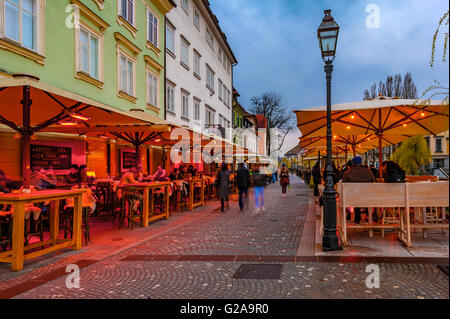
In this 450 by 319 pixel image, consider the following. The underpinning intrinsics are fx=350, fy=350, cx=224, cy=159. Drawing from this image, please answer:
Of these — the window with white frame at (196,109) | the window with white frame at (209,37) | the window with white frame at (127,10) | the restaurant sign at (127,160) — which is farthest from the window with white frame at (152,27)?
the window with white frame at (209,37)

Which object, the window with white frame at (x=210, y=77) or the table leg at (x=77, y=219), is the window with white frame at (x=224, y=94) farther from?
the table leg at (x=77, y=219)

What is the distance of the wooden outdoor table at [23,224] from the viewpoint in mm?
5762

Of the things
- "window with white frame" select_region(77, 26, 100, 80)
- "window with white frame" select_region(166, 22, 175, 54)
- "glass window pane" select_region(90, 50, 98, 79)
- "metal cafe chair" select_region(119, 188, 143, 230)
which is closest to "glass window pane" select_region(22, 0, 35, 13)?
"window with white frame" select_region(77, 26, 100, 80)

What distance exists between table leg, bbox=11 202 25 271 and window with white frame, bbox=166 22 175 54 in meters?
17.3

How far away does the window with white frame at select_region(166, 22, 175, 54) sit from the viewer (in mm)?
21453

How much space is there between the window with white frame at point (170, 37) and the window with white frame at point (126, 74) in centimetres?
487

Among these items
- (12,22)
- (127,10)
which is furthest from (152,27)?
(12,22)

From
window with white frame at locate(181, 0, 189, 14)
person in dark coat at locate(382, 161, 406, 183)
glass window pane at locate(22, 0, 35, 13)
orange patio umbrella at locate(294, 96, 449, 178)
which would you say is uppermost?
window with white frame at locate(181, 0, 189, 14)

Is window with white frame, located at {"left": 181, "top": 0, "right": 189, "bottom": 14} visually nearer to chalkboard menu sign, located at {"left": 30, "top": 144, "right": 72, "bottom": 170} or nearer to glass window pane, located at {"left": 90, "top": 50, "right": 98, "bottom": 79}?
glass window pane, located at {"left": 90, "top": 50, "right": 98, "bottom": 79}

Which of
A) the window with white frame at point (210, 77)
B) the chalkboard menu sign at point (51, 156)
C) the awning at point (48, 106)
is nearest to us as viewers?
the awning at point (48, 106)

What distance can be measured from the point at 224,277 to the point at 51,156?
31.7ft

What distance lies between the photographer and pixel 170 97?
71.8 ft

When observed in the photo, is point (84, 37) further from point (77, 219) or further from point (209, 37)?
point (209, 37)
